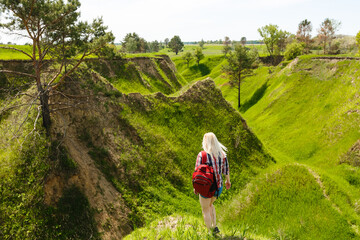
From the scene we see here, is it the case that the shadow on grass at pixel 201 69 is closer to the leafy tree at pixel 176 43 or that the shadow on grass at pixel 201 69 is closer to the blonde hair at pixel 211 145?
the leafy tree at pixel 176 43

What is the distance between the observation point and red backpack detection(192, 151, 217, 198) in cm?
661

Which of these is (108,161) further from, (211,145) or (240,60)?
(240,60)

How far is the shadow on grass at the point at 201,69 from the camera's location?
9516 centimetres

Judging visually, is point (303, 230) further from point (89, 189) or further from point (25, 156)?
point (25, 156)

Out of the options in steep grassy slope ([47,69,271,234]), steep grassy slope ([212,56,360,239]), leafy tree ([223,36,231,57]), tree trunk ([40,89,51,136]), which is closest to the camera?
tree trunk ([40,89,51,136])

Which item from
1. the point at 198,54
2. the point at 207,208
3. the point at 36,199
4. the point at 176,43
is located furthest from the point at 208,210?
the point at 176,43

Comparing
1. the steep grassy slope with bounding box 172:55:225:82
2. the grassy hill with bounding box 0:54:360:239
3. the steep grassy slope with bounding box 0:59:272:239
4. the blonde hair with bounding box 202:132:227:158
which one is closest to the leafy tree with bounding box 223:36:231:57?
the steep grassy slope with bounding box 172:55:225:82

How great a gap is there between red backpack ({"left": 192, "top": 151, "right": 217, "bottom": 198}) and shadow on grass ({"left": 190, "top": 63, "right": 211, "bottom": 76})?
90631 millimetres

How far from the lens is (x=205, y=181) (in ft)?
21.6

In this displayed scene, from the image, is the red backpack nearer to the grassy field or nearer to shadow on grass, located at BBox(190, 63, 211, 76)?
the grassy field

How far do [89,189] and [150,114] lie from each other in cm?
959

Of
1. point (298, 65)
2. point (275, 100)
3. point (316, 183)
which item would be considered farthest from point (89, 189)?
point (298, 65)

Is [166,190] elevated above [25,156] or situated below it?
below

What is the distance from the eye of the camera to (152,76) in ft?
123
